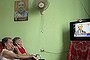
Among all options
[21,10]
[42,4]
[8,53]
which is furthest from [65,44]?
[8,53]

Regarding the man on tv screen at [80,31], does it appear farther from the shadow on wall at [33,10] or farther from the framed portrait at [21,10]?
the framed portrait at [21,10]

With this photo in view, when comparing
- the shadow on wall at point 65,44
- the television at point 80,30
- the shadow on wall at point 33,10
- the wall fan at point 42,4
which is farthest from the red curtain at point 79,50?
the shadow on wall at point 33,10

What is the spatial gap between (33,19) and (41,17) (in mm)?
214

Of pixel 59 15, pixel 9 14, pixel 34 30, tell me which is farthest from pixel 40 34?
pixel 9 14

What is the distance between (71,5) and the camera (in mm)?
4727

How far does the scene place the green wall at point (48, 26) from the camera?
471cm

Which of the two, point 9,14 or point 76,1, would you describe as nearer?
point 76,1

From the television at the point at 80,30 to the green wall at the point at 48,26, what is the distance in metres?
0.34

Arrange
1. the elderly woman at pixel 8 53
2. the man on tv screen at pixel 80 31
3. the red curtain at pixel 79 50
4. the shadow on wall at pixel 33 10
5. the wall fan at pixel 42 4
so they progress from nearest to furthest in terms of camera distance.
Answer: the elderly woman at pixel 8 53
the red curtain at pixel 79 50
the man on tv screen at pixel 80 31
the wall fan at pixel 42 4
the shadow on wall at pixel 33 10

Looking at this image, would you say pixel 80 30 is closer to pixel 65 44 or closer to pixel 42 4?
pixel 65 44

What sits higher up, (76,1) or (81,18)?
(76,1)

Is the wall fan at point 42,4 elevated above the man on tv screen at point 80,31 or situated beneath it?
elevated above

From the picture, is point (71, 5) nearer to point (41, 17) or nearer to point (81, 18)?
point (81, 18)

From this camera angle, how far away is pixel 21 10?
5.04 metres
